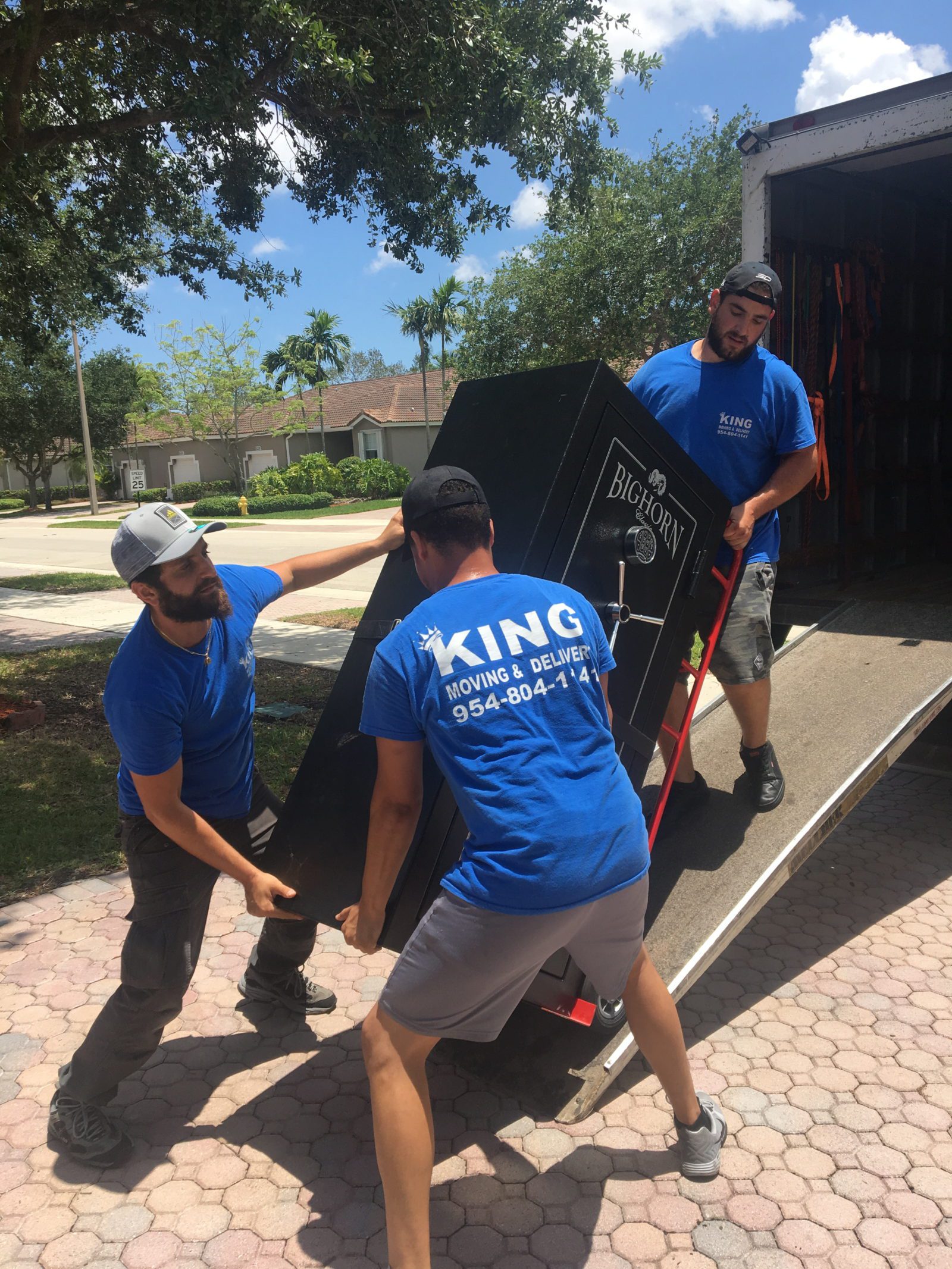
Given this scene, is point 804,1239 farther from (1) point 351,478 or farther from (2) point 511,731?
(1) point 351,478

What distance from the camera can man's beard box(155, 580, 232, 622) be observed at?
2.55 m

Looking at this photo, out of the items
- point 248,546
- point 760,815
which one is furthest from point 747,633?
point 248,546

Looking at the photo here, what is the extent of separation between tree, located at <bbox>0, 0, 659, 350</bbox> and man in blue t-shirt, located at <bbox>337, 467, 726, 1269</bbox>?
4.68m

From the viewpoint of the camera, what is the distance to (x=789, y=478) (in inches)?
136

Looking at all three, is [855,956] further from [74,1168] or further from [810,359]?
[810,359]

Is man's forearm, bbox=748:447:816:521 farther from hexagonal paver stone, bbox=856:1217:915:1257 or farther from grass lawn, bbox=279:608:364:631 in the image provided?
grass lawn, bbox=279:608:364:631

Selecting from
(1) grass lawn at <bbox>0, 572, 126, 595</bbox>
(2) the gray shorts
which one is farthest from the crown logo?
(1) grass lawn at <bbox>0, 572, 126, 595</bbox>

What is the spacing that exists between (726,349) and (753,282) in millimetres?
239

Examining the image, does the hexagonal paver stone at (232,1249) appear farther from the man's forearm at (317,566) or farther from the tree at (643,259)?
the tree at (643,259)

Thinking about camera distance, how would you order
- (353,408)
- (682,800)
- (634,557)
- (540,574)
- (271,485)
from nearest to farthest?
(540,574) < (634,557) < (682,800) < (271,485) < (353,408)

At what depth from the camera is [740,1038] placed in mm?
3182

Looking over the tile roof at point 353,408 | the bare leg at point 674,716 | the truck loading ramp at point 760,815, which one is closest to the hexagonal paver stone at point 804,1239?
the truck loading ramp at point 760,815

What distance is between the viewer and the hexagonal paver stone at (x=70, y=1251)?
2.32 metres

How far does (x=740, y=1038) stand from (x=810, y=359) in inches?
164
